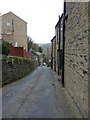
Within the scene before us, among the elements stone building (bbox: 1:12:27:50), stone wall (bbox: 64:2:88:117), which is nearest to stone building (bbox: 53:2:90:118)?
stone wall (bbox: 64:2:88:117)

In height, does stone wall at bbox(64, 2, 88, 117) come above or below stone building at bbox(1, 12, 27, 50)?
below

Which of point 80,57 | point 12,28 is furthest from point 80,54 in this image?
point 12,28

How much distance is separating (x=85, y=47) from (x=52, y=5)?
7.01 meters

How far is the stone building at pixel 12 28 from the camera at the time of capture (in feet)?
77.7

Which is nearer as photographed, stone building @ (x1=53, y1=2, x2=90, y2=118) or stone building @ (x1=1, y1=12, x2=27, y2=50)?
stone building @ (x1=53, y1=2, x2=90, y2=118)

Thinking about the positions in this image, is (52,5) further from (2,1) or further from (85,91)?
(85,91)

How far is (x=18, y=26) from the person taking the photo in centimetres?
2491

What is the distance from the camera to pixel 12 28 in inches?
951

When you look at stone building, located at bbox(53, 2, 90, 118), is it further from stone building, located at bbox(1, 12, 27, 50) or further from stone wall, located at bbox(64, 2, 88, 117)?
stone building, located at bbox(1, 12, 27, 50)

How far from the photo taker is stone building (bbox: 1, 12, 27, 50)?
23672 mm

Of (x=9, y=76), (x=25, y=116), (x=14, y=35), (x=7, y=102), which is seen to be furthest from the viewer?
Result: (x=14, y=35)

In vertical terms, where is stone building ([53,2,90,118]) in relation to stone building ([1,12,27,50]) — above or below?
below

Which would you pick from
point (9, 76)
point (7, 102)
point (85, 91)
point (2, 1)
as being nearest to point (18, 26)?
point (2, 1)

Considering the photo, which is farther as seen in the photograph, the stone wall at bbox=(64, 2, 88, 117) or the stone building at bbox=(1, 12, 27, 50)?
the stone building at bbox=(1, 12, 27, 50)
